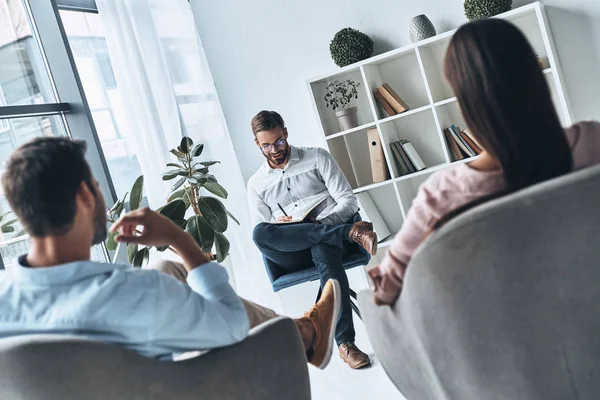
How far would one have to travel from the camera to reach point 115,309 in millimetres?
1418

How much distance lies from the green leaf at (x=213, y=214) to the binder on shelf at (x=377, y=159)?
1206 millimetres

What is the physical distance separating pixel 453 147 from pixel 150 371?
3.37 meters

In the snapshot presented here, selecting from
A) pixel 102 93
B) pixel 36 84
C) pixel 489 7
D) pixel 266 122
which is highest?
pixel 36 84

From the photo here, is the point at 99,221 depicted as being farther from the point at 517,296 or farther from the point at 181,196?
the point at 181,196

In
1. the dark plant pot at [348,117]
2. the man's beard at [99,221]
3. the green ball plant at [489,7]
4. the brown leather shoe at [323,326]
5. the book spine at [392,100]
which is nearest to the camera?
the man's beard at [99,221]

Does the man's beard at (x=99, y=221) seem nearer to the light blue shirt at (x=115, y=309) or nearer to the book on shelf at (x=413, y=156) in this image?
the light blue shirt at (x=115, y=309)

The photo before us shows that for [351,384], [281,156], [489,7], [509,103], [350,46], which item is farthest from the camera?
[350,46]

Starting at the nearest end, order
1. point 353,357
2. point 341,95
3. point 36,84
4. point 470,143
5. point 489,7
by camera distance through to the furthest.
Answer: point 353,357
point 489,7
point 36,84
point 470,143
point 341,95

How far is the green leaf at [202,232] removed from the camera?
3764mm

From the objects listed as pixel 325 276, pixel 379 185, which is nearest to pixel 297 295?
pixel 379 185

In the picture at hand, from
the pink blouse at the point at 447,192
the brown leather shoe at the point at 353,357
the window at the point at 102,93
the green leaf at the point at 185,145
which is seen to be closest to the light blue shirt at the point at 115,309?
the pink blouse at the point at 447,192

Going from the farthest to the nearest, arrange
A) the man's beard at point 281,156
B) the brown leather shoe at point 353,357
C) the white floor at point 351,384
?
1. the man's beard at point 281,156
2. the brown leather shoe at point 353,357
3. the white floor at point 351,384

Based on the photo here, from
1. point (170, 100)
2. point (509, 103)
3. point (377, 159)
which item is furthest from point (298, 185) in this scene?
point (509, 103)

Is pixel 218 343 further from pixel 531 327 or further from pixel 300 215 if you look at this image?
pixel 300 215
